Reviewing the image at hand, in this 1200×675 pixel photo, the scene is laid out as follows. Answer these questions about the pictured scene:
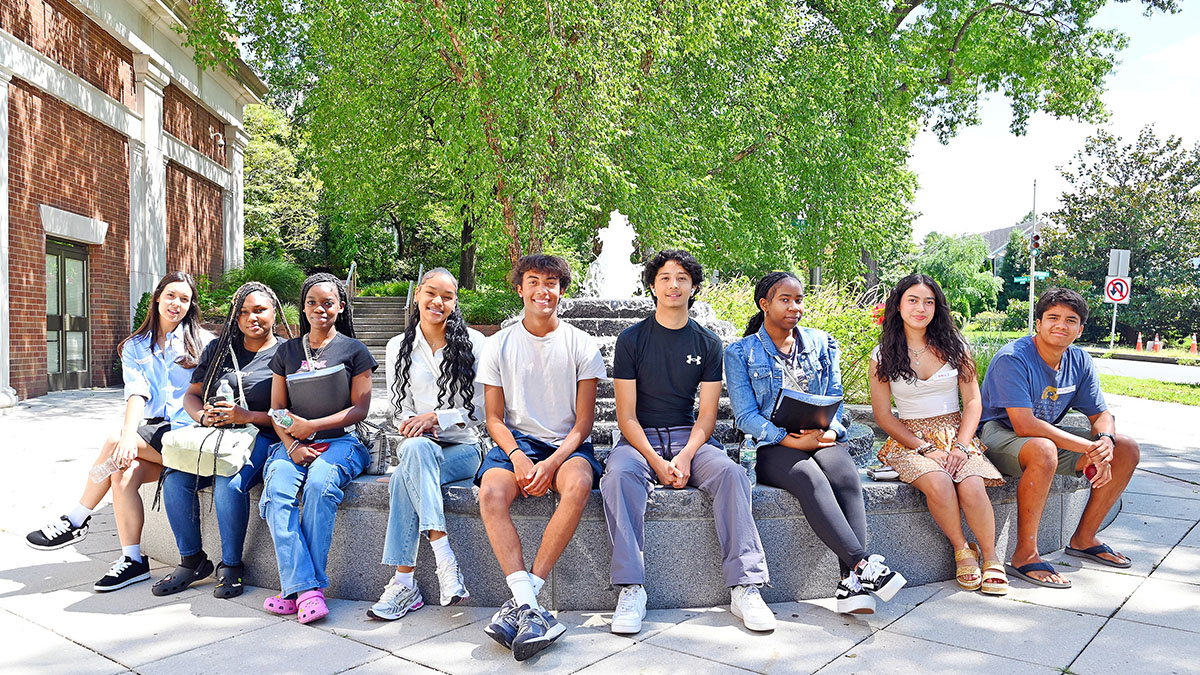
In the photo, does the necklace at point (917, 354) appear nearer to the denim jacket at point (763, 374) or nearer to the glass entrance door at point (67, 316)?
the denim jacket at point (763, 374)

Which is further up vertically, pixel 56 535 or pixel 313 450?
pixel 313 450

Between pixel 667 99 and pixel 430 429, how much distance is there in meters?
12.9

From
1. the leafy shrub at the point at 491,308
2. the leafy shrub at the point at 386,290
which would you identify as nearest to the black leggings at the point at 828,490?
the leafy shrub at the point at 491,308

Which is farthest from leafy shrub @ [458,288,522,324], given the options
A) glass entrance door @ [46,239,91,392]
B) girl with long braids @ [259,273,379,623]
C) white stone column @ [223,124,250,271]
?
girl with long braids @ [259,273,379,623]

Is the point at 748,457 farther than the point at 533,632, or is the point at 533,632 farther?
the point at 748,457

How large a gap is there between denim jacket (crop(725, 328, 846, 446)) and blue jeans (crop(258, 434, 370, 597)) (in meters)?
2.06

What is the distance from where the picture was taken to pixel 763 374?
4.41 m

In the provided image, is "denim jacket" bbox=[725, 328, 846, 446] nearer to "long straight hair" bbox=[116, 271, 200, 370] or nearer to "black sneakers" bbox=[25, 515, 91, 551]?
"long straight hair" bbox=[116, 271, 200, 370]

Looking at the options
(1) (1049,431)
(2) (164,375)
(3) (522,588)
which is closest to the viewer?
(3) (522,588)

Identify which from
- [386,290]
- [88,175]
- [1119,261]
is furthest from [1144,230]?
[88,175]

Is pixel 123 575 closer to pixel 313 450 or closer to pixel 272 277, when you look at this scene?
pixel 313 450

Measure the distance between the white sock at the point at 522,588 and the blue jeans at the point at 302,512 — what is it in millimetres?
984

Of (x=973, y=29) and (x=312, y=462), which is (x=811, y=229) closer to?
(x=973, y=29)

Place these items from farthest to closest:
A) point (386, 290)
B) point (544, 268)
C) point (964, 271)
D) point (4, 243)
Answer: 1. point (964, 271)
2. point (386, 290)
3. point (4, 243)
4. point (544, 268)
